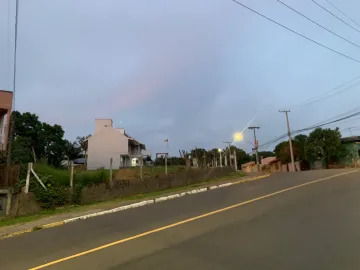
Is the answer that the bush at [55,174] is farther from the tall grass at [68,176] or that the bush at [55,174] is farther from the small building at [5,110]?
the small building at [5,110]

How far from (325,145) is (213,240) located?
46.0m

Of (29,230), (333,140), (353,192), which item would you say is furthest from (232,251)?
(333,140)

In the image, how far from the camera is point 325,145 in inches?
1919

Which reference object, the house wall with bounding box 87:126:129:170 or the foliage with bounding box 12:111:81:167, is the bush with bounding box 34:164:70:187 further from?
the house wall with bounding box 87:126:129:170

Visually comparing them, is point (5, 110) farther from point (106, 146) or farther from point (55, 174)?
point (106, 146)

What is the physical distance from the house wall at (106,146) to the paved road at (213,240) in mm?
40404

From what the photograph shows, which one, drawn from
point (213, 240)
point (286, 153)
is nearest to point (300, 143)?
point (286, 153)

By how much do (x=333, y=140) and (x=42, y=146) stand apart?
1589 inches

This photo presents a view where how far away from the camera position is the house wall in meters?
52.2

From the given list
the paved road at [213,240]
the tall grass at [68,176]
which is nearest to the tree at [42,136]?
the tall grass at [68,176]

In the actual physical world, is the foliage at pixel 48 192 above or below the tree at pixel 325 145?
below

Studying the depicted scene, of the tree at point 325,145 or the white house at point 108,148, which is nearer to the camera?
the tree at point 325,145

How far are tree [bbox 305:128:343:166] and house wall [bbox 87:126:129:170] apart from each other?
93.9 ft

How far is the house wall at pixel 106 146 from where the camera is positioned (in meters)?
52.2
